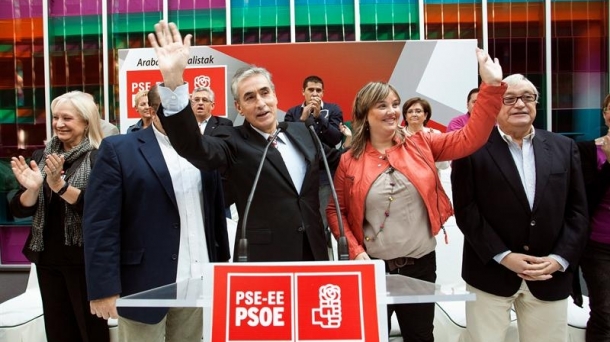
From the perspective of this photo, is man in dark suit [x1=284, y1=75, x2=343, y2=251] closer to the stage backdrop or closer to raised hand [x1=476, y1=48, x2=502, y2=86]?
the stage backdrop

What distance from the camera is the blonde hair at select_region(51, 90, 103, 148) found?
92.0 inches

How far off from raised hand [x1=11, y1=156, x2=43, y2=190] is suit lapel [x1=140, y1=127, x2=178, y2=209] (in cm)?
65

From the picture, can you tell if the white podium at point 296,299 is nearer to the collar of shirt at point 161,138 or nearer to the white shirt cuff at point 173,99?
the white shirt cuff at point 173,99

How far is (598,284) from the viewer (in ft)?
8.02

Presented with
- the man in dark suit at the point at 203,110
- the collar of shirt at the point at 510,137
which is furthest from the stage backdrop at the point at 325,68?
the collar of shirt at the point at 510,137

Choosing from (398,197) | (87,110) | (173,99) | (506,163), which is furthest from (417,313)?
(87,110)

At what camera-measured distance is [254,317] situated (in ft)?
4.08

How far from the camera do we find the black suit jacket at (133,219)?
184 centimetres

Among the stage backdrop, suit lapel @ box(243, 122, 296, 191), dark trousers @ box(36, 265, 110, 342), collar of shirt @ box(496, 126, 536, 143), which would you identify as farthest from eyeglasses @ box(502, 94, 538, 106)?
the stage backdrop

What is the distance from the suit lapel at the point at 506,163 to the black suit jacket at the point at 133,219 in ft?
4.14

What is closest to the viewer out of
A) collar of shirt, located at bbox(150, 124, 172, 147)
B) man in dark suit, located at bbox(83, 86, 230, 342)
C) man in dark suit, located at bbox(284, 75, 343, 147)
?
man in dark suit, located at bbox(83, 86, 230, 342)

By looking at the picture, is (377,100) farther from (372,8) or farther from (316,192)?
(372,8)

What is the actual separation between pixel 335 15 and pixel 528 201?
4.29 m

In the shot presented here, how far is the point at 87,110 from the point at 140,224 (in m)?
0.78
